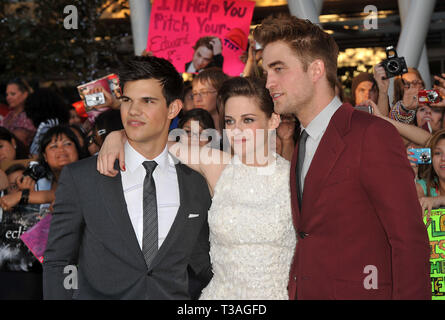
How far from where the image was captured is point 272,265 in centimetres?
345

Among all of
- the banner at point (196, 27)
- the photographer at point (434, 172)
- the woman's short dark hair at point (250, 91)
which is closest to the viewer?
the woman's short dark hair at point (250, 91)

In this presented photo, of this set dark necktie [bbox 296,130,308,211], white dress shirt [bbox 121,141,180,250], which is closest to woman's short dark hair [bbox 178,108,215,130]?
white dress shirt [bbox 121,141,180,250]

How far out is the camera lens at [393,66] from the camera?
5004mm

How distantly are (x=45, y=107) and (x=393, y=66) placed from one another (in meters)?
4.50

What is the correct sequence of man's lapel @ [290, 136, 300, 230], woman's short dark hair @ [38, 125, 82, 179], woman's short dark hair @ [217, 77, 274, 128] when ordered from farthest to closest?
1. woman's short dark hair @ [38, 125, 82, 179]
2. woman's short dark hair @ [217, 77, 274, 128]
3. man's lapel @ [290, 136, 300, 230]

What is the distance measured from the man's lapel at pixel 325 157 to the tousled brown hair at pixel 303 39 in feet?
1.20

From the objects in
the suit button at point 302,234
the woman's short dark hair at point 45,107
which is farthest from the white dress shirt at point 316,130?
the woman's short dark hair at point 45,107

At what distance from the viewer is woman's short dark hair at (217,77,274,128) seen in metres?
3.73

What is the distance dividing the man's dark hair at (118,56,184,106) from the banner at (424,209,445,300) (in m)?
2.26

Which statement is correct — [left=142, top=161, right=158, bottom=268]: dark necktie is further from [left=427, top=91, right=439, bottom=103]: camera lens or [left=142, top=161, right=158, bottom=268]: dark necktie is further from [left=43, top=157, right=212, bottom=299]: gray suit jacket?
[left=427, top=91, right=439, bottom=103]: camera lens

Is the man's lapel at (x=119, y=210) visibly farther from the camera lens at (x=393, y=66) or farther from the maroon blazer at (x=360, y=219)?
the camera lens at (x=393, y=66)

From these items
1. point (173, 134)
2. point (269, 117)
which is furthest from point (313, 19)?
point (269, 117)

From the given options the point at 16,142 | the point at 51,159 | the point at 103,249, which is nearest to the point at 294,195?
the point at 103,249

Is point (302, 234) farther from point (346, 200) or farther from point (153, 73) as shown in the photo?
point (153, 73)
